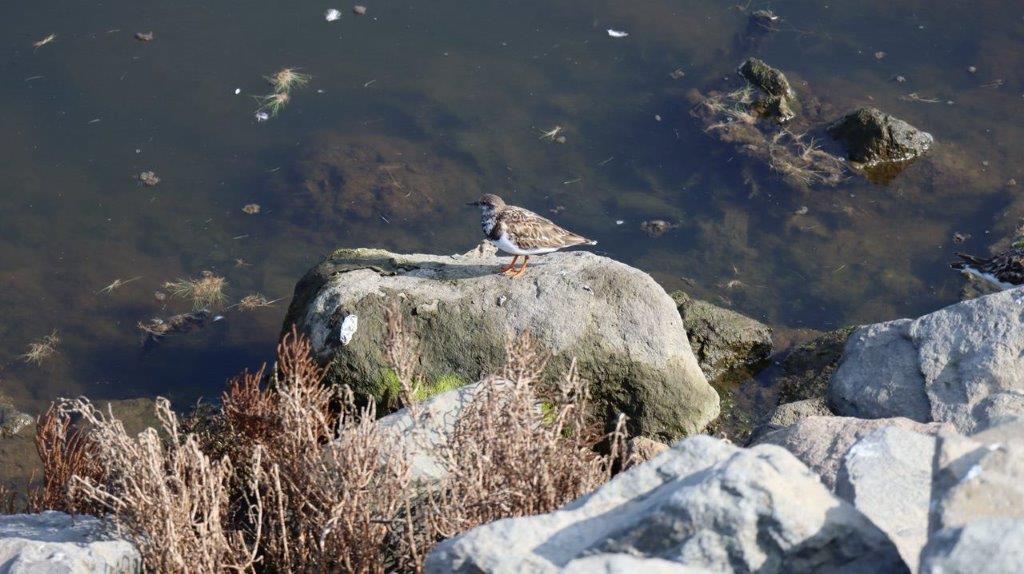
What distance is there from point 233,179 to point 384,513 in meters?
8.17

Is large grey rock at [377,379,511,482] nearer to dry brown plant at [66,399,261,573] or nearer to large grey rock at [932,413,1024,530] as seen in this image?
dry brown plant at [66,399,261,573]

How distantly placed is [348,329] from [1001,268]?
6.22 metres

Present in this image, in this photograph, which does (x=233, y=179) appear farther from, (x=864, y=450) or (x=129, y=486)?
(x=864, y=450)

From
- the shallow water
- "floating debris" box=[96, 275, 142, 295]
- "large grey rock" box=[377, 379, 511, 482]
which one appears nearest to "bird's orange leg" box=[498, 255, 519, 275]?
"large grey rock" box=[377, 379, 511, 482]

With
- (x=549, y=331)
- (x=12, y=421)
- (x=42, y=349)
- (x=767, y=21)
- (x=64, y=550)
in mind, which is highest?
(x=64, y=550)

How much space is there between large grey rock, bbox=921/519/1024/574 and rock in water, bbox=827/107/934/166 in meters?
9.67

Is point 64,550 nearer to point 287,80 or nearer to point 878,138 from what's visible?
point 287,80

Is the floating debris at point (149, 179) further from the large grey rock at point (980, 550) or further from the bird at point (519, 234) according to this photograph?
the large grey rock at point (980, 550)

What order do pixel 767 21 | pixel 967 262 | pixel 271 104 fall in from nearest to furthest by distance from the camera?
1. pixel 967 262
2. pixel 271 104
3. pixel 767 21

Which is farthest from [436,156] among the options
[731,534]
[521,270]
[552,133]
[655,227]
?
[731,534]

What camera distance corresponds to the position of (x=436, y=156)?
12.2m

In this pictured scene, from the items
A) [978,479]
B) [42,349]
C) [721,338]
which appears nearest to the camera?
[978,479]

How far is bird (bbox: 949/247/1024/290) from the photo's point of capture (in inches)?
345

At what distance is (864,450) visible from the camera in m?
3.94
